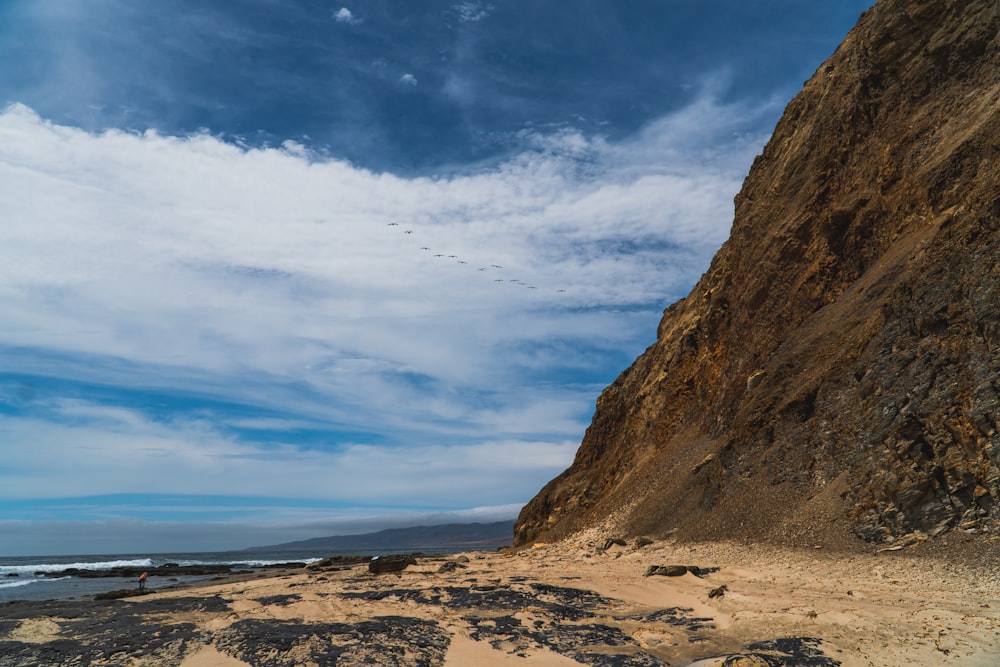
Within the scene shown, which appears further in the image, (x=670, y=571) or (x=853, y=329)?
(x=853, y=329)

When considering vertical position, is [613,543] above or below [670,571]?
above

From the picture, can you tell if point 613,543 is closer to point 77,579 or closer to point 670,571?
point 670,571

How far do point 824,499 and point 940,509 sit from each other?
3.90 metres

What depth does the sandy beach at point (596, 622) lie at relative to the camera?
11.0m

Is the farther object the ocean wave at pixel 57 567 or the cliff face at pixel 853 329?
the ocean wave at pixel 57 567

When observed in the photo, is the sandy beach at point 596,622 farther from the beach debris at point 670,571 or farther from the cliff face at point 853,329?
the cliff face at point 853,329

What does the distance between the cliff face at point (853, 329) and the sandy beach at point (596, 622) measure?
10.5 ft

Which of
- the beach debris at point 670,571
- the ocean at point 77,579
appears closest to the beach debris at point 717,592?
the beach debris at point 670,571

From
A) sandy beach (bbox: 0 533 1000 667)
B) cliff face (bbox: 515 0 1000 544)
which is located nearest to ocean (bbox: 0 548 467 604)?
sandy beach (bbox: 0 533 1000 667)

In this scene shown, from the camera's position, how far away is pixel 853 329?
2498 cm

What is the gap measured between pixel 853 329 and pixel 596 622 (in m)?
17.8

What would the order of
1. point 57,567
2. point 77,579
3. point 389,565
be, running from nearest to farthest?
point 389,565
point 77,579
point 57,567

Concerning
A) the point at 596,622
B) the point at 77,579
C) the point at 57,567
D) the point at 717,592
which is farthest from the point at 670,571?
the point at 57,567

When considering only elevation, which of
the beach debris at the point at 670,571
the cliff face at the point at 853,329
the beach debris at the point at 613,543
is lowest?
the beach debris at the point at 670,571
